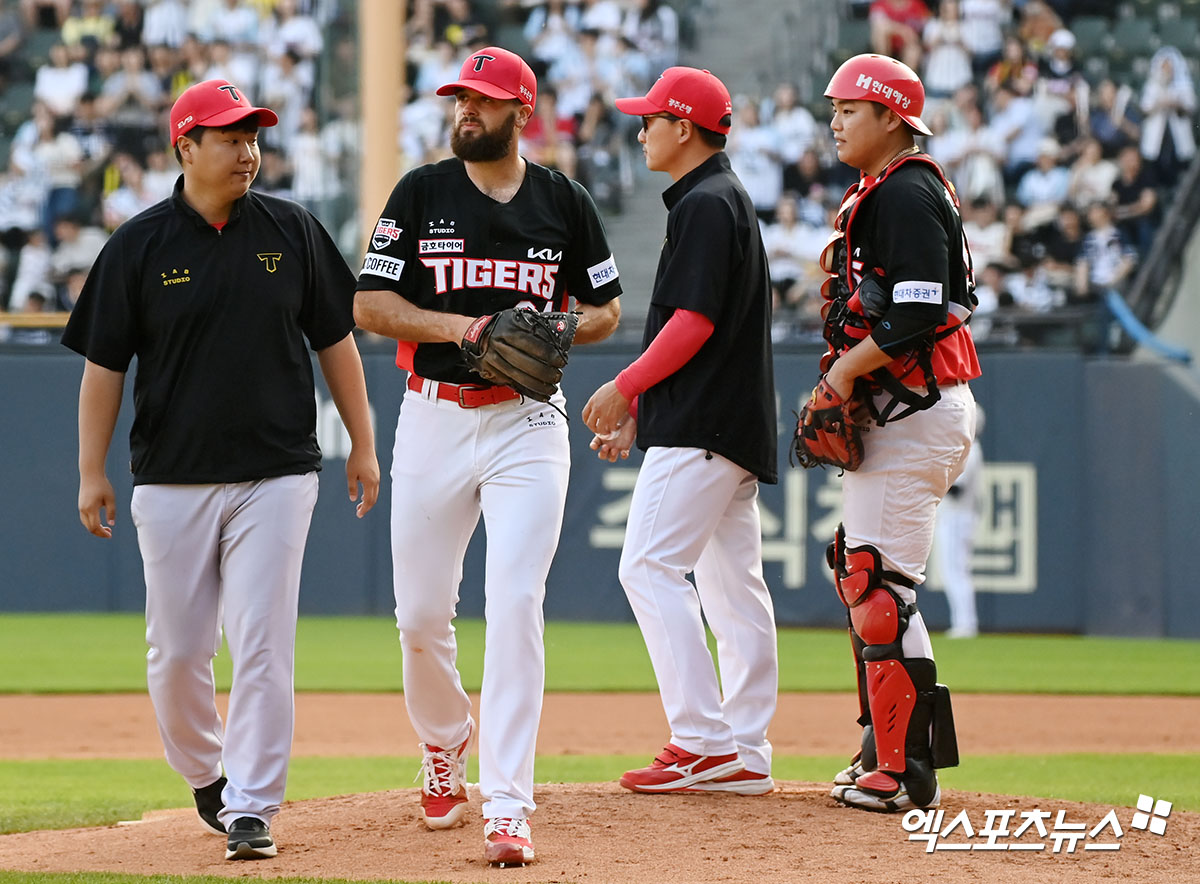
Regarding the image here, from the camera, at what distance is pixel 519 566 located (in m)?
4.38

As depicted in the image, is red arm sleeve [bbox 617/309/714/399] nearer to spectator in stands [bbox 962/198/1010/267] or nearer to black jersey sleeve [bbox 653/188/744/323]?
black jersey sleeve [bbox 653/188/744/323]

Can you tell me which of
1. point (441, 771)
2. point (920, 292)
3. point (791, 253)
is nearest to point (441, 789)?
point (441, 771)

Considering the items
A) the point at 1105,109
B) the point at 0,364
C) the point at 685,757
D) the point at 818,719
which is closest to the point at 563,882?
the point at 685,757

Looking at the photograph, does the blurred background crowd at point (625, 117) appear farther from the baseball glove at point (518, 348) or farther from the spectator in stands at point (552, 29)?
the baseball glove at point (518, 348)

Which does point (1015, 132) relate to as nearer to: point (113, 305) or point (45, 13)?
point (45, 13)

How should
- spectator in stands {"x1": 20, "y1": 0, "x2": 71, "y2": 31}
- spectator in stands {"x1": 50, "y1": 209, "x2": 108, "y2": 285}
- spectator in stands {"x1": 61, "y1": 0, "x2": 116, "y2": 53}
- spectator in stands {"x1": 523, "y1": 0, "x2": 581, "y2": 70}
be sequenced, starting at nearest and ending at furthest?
spectator in stands {"x1": 50, "y1": 209, "x2": 108, "y2": 285} < spectator in stands {"x1": 61, "y1": 0, "x2": 116, "y2": 53} < spectator in stands {"x1": 20, "y1": 0, "x2": 71, "y2": 31} < spectator in stands {"x1": 523, "y1": 0, "x2": 581, "y2": 70}

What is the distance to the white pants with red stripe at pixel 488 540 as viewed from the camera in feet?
14.2

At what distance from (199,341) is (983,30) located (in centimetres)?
1311

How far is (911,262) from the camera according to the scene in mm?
4605

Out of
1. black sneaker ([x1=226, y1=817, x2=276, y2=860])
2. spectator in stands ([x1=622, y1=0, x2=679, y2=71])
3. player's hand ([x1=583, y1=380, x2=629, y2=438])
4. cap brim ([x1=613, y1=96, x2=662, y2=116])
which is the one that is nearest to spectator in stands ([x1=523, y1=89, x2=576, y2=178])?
spectator in stands ([x1=622, y1=0, x2=679, y2=71])

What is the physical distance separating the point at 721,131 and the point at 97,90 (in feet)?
41.4

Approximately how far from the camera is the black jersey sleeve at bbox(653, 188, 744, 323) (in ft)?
16.1

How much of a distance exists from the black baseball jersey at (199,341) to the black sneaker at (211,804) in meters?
0.96

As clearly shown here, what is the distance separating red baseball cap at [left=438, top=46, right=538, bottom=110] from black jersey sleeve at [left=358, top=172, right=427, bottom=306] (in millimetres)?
348
